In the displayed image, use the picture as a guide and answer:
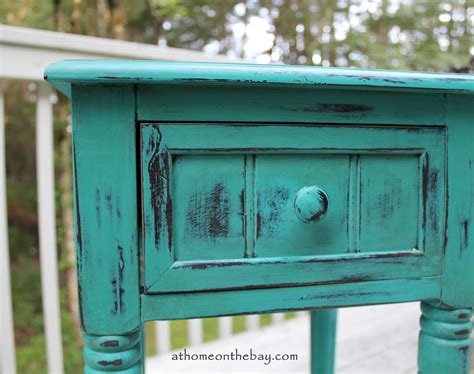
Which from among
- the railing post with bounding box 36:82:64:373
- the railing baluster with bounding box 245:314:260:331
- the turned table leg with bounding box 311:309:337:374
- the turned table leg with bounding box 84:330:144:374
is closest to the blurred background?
the railing baluster with bounding box 245:314:260:331

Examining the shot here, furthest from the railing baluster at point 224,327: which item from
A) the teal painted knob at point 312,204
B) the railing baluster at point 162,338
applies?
the teal painted knob at point 312,204

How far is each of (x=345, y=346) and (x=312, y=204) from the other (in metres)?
1.05

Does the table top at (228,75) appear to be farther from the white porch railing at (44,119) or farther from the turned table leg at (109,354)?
the white porch railing at (44,119)

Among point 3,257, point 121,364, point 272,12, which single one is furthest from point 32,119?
point 121,364

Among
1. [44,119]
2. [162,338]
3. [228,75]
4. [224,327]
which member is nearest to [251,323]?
[224,327]

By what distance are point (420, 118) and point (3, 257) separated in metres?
0.89

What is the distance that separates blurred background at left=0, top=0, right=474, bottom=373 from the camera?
2.10m

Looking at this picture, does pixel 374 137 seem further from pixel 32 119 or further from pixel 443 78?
pixel 32 119

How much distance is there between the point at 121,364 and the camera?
1.52ft

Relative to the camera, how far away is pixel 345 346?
132cm

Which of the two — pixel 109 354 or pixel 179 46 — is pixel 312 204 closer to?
pixel 109 354

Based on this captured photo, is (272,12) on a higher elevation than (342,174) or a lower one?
higher

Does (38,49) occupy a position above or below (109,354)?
above

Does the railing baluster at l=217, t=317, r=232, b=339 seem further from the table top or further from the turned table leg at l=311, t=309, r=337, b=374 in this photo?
the table top
